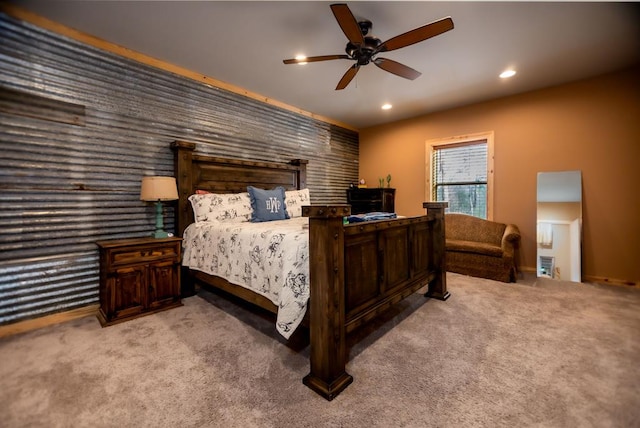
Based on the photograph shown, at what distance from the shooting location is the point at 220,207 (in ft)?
10.1

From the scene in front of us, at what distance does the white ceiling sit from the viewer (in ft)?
7.23

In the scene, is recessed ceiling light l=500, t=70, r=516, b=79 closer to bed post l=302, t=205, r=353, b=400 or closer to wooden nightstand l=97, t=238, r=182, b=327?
bed post l=302, t=205, r=353, b=400

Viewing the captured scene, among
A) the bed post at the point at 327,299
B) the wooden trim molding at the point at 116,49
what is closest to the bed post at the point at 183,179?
the wooden trim molding at the point at 116,49

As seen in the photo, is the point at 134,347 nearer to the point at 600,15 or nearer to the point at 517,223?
the point at 600,15

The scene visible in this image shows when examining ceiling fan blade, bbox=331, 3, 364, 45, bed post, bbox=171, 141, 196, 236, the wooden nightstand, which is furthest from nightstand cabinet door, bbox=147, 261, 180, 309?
ceiling fan blade, bbox=331, 3, 364, 45

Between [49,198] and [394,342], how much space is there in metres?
3.24

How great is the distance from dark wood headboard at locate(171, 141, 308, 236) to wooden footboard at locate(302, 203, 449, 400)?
2.22 meters

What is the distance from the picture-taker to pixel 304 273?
1.68m

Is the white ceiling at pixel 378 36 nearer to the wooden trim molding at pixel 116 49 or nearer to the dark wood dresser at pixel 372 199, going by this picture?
the wooden trim molding at pixel 116 49

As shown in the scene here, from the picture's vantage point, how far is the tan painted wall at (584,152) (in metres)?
3.26

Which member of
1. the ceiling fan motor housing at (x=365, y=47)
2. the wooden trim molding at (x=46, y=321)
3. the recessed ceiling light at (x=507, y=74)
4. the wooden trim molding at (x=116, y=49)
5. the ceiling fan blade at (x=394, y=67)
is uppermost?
the recessed ceiling light at (x=507, y=74)

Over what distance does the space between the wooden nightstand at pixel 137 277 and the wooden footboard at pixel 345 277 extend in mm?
1861

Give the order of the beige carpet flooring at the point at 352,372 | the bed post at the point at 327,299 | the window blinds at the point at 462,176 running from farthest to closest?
the window blinds at the point at 462,176
the bed post at the point at 327,299
the beige carpet flooring at the point at 352,372

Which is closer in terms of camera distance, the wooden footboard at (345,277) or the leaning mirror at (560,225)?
the wooden footboard at (345,277)
